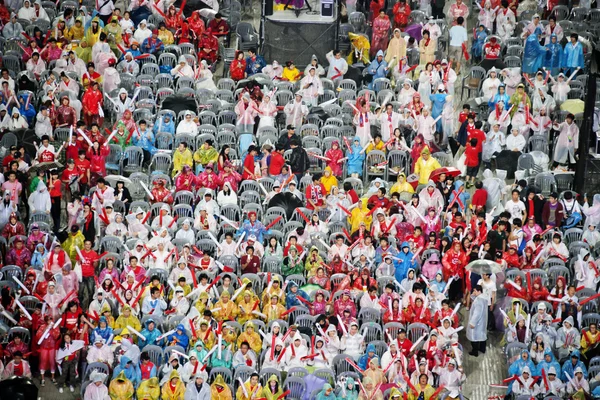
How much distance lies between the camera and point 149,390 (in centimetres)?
2352

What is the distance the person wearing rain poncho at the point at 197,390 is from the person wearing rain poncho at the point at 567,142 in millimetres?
9329

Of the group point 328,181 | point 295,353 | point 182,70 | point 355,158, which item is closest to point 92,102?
point 182,70

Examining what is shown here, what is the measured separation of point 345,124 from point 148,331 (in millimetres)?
6966

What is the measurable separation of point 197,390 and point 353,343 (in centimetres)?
268

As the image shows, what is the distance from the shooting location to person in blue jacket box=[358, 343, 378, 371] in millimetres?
23922

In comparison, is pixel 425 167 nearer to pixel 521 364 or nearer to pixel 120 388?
pixel 521 364

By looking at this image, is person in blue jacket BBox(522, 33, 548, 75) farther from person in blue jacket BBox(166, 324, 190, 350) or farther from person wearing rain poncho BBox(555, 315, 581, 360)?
person in blue jacket BBox(166, 324, 190, 350)

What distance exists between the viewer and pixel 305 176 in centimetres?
2777

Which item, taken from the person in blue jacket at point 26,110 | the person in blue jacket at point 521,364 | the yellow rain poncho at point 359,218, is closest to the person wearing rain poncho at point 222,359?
the yellow rain poncho at point 359,218

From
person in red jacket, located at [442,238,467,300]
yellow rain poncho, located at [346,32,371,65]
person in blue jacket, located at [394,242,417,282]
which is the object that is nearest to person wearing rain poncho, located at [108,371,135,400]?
person in blue jacket, located at [394,242,417,282]

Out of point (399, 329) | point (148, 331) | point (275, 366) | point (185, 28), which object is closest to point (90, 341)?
point (148, 331)

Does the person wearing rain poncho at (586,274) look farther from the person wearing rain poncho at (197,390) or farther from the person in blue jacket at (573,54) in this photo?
the person wearing rain poncho at (197,390)

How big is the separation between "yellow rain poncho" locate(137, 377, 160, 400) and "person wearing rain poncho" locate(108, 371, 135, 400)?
174 millimetres

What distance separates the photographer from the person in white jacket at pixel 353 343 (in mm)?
24266
